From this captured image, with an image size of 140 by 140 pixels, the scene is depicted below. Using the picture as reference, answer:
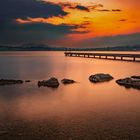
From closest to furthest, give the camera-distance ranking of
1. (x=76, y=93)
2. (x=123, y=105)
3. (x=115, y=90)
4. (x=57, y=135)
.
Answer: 1. (x=57, y=135)
2. (x=123, y=105)
3. (x=76, y=93)
4. (x=115, y=90)

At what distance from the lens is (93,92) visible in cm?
4853

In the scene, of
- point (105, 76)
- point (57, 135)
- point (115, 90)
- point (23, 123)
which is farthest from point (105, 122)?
point (105, 76)

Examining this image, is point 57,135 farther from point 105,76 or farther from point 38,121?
point 105,76

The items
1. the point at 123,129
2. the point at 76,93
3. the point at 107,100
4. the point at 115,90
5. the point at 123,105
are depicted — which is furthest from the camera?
the point at 115,90

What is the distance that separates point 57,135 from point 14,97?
1969 centimetres

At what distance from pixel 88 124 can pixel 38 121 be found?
5.23m

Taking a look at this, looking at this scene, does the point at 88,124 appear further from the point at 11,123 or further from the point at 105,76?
→ the point at 105,76

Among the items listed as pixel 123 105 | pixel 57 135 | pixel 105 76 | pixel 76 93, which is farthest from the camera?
pixel 105 76

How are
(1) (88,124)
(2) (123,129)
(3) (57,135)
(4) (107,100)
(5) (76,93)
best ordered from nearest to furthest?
1. (3) (57,135)
2. (2) (123,129)
3. (1) (88,124)
4. (4) (107,100)
5. (5) (76,93)

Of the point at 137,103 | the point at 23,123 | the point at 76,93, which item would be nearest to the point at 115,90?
the point at 76,93

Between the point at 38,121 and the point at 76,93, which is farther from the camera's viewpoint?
the point at 76,93

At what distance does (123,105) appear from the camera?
36281 mm

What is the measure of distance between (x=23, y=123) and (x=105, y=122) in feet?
27.6

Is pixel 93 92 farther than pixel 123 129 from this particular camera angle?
Yes
